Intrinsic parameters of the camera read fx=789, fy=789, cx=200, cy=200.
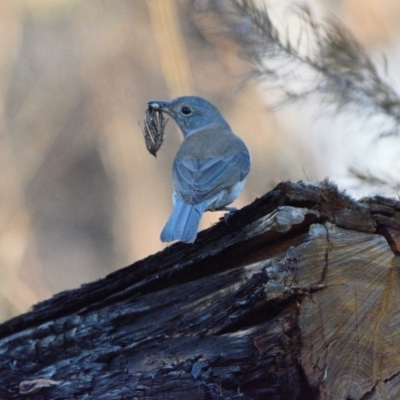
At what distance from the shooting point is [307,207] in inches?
107

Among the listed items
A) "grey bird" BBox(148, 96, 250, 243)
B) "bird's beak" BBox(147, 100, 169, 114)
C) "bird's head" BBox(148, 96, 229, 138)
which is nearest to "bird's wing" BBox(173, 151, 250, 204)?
"grey bird" BBox(148, 96, 250, 243)

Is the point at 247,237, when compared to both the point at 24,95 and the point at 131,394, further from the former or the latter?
the point at 24,95

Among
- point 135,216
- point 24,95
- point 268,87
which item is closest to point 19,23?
point 24,95

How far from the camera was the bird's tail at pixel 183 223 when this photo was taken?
326 centimetres

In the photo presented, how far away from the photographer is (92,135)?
23.6 ft

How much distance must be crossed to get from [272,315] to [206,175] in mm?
1649

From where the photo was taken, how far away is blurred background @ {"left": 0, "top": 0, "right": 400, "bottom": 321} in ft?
21.2

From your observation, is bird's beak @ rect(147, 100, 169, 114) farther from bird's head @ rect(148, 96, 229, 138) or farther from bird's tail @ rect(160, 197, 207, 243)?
bird's tail @ rect(160, 197, 207, 243)

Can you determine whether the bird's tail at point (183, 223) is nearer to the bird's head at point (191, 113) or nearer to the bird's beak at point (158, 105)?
the bird's beak at point (158, 105)

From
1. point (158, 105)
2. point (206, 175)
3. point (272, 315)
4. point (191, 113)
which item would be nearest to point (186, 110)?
point (191, 113)

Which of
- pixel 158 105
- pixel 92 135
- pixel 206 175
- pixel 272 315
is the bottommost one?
pixel 272 315

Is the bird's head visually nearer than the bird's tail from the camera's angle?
No

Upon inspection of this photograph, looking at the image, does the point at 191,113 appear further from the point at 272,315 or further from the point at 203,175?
the point at 272,315

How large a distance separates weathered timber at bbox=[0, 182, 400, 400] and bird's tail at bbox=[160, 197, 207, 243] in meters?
0.06
